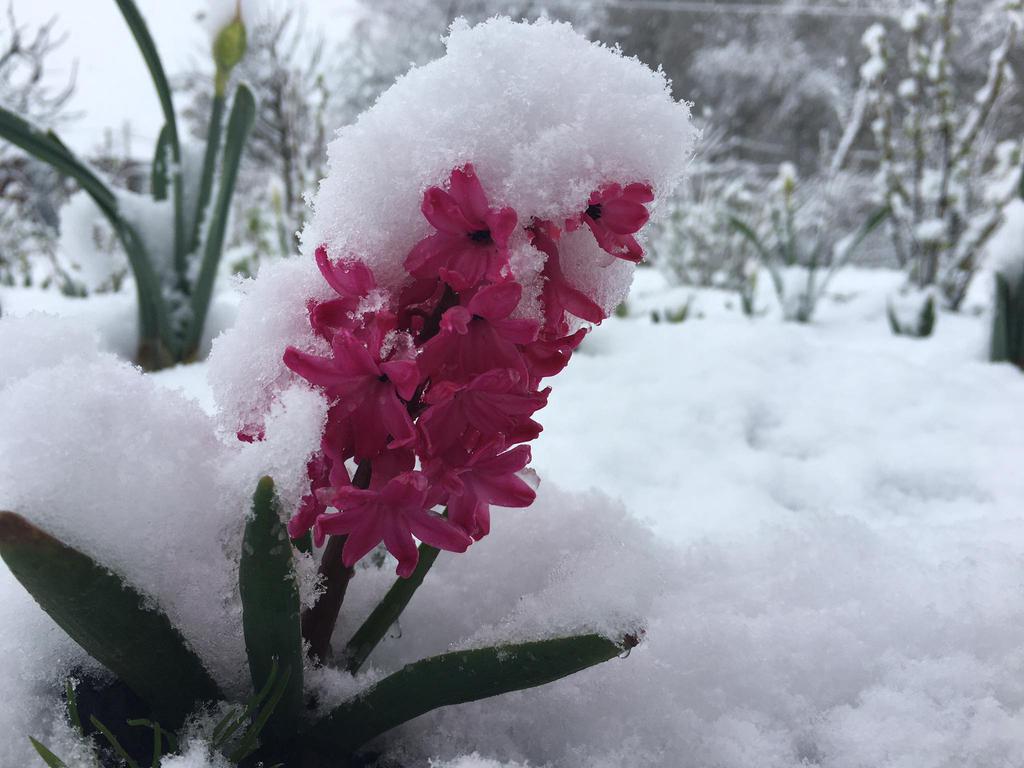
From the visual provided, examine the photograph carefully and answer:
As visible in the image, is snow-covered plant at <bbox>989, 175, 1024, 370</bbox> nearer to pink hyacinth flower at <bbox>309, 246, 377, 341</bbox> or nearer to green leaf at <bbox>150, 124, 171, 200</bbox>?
pink hyacinth flower at <bbox>309, 246, 377, 341</bbox>

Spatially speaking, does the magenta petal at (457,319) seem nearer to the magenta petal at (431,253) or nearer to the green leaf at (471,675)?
the magenta petal at (431,253)

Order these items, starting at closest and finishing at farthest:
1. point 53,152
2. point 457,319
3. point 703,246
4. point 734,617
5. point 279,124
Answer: point 457,319
point 734,617
point 53,152
point 703,246
point 279,124

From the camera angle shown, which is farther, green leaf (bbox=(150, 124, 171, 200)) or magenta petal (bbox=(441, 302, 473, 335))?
green leaf (bbox=(150, 124, 171, 200))

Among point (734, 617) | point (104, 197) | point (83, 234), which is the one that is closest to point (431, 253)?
point (734, 617)

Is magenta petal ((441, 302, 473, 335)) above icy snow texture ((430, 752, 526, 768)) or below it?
above

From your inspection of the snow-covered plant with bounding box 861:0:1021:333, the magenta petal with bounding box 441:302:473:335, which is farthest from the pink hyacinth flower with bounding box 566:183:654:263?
the snow-covered plant with bounding box 861:0:1021:333

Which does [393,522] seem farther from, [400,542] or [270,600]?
[270,600]

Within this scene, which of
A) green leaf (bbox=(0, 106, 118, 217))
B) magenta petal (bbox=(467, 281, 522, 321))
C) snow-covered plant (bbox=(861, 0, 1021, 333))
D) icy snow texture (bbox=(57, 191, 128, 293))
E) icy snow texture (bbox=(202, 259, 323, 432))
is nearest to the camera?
magenta petal (bbox=(467, 281, 522, 321))

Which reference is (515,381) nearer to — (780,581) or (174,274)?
(780,581)
